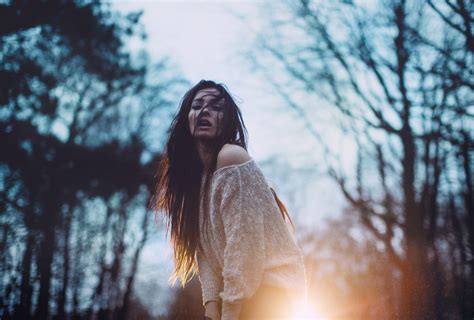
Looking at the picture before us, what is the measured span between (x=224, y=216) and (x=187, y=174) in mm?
471

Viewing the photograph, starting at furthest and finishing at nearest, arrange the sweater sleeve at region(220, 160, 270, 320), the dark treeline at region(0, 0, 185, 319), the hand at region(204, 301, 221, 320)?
the dark treeline at region(0, 0, 185, 319)
the hand at region(204, 301, 221, 320)
the sweater sleeve at region(220, 160, 270, 320)

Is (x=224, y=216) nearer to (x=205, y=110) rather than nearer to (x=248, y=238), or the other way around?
(x=248, y=238)

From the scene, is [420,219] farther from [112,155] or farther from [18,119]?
[112,155]

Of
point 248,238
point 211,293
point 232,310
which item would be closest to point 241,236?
point 248,238

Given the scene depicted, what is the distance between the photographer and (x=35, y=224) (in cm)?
1143

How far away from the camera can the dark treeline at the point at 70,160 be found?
9.45m

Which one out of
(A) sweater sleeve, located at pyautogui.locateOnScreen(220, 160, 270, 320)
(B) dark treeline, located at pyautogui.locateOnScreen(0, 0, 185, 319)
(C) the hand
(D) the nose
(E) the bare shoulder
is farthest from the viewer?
(B) dark treeline, located at pyautogui.locateOnScreen(0, 0, 185, 319)

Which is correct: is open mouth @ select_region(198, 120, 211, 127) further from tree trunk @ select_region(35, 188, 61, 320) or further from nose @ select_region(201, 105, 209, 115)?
tree trunk @ select_region(35, 188, 61, 320)

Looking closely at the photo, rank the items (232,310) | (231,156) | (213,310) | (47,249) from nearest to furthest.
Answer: (232,310), (231,156), (213,310), (47,249)

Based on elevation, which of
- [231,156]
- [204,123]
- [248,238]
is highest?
[204,123]

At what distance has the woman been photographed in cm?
187

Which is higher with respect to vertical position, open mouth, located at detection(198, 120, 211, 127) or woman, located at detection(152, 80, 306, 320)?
open mouth, located at detection(198, 120, 211, 127)

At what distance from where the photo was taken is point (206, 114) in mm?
2332

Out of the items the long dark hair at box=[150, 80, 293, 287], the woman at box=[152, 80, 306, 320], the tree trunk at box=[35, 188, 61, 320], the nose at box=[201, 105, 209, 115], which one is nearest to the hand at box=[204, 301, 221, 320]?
the woman at box=[152, 80, 306, 320]
